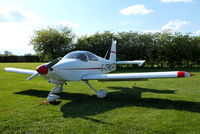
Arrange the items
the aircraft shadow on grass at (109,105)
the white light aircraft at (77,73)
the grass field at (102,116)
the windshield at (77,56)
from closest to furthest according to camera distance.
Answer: the grass field at (102,116) → the aircraft shadow on grass at (109,105) → the white light aircraft at (77,73) → the windshield at (77,56)

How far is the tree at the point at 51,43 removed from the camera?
2533cm

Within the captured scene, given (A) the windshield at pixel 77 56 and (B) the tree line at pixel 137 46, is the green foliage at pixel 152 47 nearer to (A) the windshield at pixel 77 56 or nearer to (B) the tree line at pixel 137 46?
(B) the tree line at pixel 137 46

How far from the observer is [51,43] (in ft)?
83.7

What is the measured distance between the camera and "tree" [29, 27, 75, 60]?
83.1ft

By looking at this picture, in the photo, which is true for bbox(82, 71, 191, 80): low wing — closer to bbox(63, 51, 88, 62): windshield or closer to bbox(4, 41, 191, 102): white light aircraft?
Answer: bbox(4, 41, 191, 102): white light aircraft

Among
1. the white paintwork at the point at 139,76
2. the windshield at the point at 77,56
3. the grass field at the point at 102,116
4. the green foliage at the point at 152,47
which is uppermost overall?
the green foliage at the point at 152,47

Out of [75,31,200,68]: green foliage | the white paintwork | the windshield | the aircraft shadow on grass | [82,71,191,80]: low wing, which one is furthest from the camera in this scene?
[75,31,200,68]: green foliage

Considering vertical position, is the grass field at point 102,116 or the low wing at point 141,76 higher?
the low wing at point 141,76

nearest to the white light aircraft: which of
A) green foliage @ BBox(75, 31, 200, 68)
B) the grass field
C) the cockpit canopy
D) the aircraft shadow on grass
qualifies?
the cockpit canopy

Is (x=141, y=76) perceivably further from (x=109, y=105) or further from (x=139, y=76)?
(x=109, y=105)

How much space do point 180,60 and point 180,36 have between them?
335 cm

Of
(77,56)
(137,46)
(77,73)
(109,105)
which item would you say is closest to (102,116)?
(109,105)

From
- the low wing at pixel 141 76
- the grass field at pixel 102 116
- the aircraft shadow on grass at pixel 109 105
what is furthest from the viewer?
the low wing at pixel 141 76

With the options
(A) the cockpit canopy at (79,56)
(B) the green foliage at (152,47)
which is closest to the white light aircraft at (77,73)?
(A) the cockpit canopy at (79,56)
